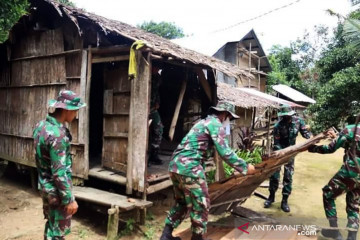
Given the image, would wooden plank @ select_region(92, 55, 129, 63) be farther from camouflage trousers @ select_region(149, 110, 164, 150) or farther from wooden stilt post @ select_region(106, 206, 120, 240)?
wooden stilt post @ select_region(106, 206, 120, 240)

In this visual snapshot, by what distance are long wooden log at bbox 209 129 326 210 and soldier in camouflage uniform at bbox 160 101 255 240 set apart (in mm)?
413

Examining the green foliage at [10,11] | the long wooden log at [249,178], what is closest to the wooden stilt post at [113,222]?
the long wooden log at [249,178]

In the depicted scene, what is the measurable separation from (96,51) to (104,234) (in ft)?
10.7

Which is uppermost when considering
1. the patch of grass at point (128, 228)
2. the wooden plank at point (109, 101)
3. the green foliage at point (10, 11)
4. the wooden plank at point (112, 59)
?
the green foliage at point (10, 11)

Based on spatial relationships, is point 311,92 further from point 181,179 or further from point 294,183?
point 181,179

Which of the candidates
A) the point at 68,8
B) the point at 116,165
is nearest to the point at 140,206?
the point at 116,165

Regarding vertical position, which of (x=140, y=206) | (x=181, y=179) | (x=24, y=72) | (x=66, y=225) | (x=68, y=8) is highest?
(x=68, y=8)

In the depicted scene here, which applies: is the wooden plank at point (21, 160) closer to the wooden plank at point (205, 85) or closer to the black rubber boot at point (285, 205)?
the wooden plank at point (205, 85)

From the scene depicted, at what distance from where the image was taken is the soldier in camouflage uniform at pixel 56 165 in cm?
295

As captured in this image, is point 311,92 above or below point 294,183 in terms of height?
above

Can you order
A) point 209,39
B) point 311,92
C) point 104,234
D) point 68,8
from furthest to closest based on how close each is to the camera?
point 311,92 → point 209,39 → point 68,8 → point 104,234

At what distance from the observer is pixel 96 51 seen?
544 cm

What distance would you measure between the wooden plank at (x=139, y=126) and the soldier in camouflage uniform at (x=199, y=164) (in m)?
1.35

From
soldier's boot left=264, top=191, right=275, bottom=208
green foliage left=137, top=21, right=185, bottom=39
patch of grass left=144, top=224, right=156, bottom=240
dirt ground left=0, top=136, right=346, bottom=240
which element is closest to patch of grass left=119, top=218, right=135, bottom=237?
dirt ground left=0, top=136, right=346, bottom=240
